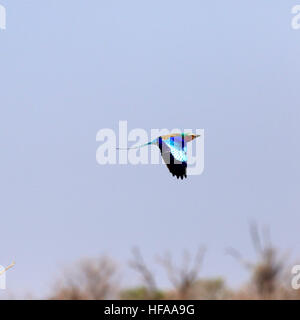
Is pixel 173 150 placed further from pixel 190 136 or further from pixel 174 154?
pixel 190 136

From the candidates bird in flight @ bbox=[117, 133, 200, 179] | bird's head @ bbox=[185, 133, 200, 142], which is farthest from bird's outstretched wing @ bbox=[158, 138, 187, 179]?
bird's head @ bbox=[185, 133, 200, 142]

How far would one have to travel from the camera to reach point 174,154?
881 cm

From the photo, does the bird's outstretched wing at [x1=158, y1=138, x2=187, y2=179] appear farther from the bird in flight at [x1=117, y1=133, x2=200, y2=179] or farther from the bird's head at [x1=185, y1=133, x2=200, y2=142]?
the bird's head at [x1=185, y1=133, x2=200, y2=142]

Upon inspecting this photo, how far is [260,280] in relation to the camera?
1633 centimetres

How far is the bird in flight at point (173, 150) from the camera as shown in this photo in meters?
8.81

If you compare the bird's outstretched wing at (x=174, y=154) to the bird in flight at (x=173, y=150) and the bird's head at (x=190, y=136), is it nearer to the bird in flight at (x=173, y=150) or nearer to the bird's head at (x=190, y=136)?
the bird in flight at (x=173, y=150)

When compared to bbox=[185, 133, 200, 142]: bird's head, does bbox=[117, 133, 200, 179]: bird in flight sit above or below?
below

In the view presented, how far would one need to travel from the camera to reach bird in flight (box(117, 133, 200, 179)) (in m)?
8.81

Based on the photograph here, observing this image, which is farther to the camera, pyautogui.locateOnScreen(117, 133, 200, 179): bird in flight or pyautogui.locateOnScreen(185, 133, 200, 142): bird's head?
pyautogui.locateOnScreen(185, 133, 200, 142): bird's head

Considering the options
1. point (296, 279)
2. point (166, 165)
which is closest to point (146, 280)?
point (296, 279)

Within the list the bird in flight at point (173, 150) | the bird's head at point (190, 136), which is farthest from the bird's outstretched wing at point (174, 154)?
the bird's head at point (190, 136)
